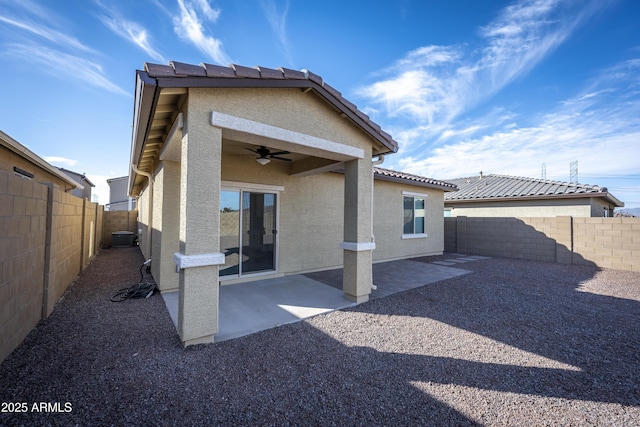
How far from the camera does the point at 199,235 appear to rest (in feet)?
11.9

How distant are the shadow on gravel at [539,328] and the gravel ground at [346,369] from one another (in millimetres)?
24

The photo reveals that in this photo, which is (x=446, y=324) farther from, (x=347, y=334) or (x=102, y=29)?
(x=102, y=29)

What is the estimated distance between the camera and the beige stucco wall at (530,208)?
1247 centimetres

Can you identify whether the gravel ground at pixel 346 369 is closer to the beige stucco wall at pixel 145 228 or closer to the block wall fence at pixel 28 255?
the block wall fence at pixel 28 255

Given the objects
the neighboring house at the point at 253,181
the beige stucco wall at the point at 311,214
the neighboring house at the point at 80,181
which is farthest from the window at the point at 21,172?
the neighboring house at the point at 80,181

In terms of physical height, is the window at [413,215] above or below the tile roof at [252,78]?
below

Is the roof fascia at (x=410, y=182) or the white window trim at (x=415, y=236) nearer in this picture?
the roof fascia at (x=410, y=182)

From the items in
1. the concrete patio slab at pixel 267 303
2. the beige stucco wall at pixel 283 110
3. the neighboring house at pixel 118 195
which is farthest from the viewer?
the neighboring house at pixel 118 195

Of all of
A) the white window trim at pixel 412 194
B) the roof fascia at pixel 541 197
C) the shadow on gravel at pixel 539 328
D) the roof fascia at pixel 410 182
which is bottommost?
the shadow on gravel at pixel 539 328

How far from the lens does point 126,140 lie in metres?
8.70

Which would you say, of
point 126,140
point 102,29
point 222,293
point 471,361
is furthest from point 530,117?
point 126,140

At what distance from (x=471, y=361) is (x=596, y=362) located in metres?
1.63

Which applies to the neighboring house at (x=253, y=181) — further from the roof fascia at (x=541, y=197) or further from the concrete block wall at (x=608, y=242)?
the concrete block wall at (x=608, y=242)

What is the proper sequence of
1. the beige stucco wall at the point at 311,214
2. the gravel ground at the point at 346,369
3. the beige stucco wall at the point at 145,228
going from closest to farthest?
1. the gravel ground at the point at 346,369
2. the beige stucco wall at the point at 311,214
3. the beige stucco wall at the point at 145,228
